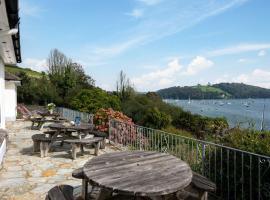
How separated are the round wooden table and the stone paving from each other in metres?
1.76

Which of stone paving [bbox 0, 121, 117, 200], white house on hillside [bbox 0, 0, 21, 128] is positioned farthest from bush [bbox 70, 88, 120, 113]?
stone paving [bbox 0, 121, 117, 200]

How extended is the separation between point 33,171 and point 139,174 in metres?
3.90

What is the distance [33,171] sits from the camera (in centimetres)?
642

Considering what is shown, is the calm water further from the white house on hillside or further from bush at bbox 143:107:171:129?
the white house on hillside

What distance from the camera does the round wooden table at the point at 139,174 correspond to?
298cm

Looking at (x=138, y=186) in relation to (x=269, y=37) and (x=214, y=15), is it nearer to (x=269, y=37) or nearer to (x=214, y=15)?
(x=214, y=15)

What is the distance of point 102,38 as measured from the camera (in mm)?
17469

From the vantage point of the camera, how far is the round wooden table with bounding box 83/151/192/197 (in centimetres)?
298

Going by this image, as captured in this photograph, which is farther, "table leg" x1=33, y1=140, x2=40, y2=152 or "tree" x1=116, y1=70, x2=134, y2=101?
"tree" x1=116, y1=70, x2=134, y2=101

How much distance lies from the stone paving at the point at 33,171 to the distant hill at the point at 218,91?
86366mm

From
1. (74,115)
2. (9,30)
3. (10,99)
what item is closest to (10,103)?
(10,99)

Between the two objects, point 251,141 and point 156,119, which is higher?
point 251,141

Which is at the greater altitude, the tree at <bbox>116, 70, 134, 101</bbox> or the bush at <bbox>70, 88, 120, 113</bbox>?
the tree at <bbox>116, 70, 134, 101</bbox>

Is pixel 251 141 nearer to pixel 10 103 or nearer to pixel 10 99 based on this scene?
pixel 10 103
